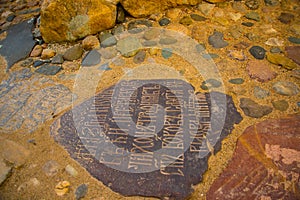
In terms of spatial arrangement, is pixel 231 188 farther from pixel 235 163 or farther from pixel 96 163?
pixel 96 163

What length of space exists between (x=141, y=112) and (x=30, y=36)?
179 centimetres

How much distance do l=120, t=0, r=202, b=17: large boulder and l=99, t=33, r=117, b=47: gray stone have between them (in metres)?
0.39

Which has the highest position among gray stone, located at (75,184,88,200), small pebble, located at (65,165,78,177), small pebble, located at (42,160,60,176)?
small pebble, located at (42,160,60,176)

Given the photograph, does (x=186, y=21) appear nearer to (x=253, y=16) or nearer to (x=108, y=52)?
(x=253, y=16)

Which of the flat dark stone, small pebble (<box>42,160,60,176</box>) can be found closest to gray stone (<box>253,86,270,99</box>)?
small pebble (<box>42,160,60,176</box>)

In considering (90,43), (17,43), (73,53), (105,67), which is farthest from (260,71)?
(17,43)

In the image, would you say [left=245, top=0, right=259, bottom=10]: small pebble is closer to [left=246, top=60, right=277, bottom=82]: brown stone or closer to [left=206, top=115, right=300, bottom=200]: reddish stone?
[left=246, top=60, right=277, bottom=82]: brown stone

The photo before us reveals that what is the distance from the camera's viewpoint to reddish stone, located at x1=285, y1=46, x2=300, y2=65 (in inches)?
87.7

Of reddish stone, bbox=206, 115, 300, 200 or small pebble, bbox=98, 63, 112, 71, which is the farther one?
small pebble, bbox=98, 63, 112, 71

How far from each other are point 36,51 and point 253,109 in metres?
2.22

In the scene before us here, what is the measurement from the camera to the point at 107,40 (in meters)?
2.68

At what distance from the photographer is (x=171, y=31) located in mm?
2672

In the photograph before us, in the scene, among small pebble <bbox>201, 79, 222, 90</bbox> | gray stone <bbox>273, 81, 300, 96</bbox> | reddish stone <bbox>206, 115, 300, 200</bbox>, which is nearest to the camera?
reddish stone <bbox>206, 115, 300, 200</bbox>

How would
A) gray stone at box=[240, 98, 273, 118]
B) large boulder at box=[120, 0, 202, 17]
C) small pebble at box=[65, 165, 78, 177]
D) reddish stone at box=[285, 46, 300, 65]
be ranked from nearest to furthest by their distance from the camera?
1. small pebble at box=[65, 165, 78, 177]
2. gray stone at box=[240, 98, 273, 118]
3. reddish stone at box=[285, 46, 300, 65]
4. large boulder at box=[120, 0, 202, 17]
